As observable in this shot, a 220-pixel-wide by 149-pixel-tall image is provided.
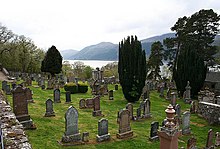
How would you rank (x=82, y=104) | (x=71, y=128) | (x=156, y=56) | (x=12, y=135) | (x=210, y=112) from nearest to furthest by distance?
(x=12, y=135), (x=71, y=128), (x=210, y=112), (x=82, y=104), (x=156, y=56)

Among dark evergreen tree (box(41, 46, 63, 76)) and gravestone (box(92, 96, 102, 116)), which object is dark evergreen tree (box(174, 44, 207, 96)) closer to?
gravestone (box(92, 96, 102, 116))

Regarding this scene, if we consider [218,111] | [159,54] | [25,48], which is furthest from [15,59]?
[218,111]

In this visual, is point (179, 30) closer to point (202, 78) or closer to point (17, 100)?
point (202, 78)

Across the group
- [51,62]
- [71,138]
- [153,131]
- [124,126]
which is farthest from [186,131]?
[51,62]

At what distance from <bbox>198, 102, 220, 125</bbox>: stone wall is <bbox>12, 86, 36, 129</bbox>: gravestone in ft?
37.4

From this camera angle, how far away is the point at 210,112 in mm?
14234

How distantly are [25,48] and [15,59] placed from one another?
2707 mm

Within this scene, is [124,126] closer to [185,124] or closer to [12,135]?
[185,124]

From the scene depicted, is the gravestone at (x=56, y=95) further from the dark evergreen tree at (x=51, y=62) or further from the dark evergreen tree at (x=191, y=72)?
the dark evergreen tree at (x=51, y=62)

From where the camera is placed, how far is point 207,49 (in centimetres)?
2783

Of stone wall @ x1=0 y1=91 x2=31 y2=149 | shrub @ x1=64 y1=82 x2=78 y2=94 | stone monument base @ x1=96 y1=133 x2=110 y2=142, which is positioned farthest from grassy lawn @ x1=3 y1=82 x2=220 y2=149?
shrub @ x1=64 y1=82 x2=78 y2=94

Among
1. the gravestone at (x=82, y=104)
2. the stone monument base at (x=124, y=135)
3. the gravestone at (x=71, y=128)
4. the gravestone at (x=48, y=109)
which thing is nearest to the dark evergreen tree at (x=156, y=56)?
the gravestone at (x=82, y=104)

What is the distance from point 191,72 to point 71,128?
1697 cm

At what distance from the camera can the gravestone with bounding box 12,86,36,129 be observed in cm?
935
